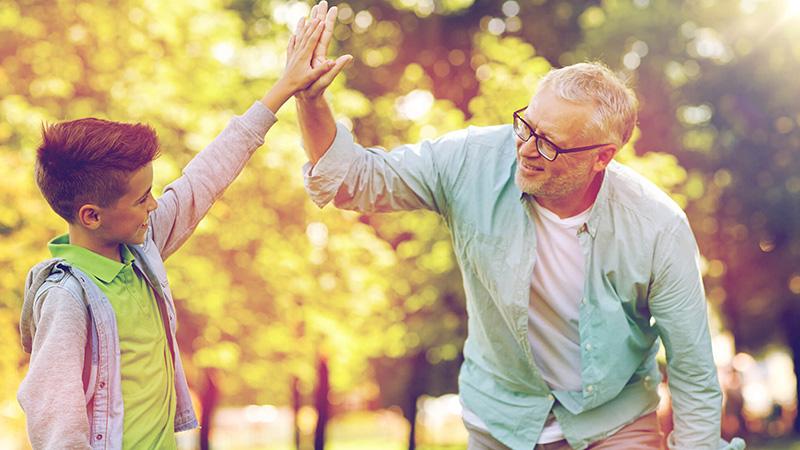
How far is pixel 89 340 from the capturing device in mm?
2996

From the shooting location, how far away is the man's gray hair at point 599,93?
391 centimetres

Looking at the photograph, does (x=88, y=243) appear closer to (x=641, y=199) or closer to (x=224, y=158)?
(x=224, y=158)

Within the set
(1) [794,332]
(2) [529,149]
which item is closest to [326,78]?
(2) [529,149]

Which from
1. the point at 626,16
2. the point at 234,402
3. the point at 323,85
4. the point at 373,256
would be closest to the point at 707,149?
the point at 626,16

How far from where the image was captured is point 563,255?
4066 mm

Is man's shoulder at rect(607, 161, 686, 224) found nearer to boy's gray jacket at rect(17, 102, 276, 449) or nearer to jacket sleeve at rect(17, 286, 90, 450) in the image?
boy's gray jacket at rect(17, 102, 276, 449)

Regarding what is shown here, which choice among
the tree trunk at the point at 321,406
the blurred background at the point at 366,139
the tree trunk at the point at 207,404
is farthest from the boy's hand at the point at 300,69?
the tree trunk at the point at 321,406

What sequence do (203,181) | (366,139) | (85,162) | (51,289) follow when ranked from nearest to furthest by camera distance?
(51,289) → (85,162) → (203,181) → (366,139)

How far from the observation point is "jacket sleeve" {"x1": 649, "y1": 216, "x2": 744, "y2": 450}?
3943mm

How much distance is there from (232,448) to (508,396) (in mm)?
24181

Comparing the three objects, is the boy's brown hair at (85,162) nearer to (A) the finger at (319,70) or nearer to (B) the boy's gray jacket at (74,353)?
(B) the boy's gray jacket at (74,353)

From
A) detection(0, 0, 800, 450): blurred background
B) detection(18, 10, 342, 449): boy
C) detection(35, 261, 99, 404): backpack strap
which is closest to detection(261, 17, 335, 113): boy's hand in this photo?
detection(18, 10, 342, 449): boy

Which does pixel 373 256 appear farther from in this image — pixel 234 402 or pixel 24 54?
pixel 234 402

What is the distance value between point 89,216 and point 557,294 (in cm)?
183
